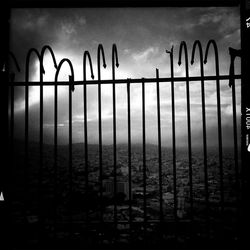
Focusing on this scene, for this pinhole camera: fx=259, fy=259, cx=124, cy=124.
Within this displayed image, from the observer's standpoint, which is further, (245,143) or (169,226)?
(169,226)

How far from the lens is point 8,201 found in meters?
2.84

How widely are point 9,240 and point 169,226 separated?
218cm

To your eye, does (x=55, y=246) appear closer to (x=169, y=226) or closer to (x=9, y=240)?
(x=9, y=240)

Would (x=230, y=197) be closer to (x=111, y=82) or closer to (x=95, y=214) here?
(x=95, y=214)

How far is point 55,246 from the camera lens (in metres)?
2.78

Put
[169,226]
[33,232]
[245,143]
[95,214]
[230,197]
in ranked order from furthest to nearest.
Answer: [230,197]
[95,214]
[33,232]
[169,226]
[245,143]

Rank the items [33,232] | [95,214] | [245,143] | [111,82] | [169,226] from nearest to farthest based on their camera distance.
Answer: [245,143], [111,82], [169,226], [33,232], [95,214]

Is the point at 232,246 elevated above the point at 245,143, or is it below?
below
